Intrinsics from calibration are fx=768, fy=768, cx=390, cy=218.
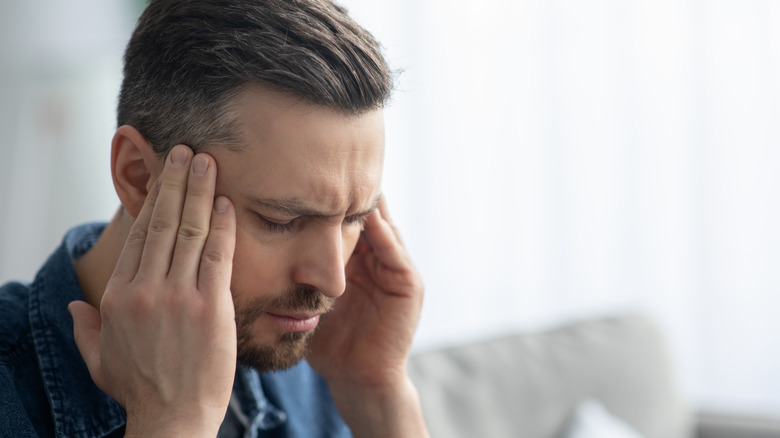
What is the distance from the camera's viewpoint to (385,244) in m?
1.35

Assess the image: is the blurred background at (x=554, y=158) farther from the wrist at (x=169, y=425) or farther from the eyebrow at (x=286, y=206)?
the wrist at (x=169, y=425)

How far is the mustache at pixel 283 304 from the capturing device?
1.10 metres

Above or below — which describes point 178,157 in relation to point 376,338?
above

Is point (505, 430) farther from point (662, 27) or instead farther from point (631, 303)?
point (662, 27)

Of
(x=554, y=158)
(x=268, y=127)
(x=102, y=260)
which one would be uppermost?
(x=268, y=127)

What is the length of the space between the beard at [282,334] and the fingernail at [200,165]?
20 centimetres

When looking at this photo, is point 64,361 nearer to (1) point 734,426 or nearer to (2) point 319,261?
(2) point 319,261

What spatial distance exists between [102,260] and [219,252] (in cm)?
29

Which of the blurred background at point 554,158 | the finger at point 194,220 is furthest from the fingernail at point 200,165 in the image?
the blurred background at point 554,158

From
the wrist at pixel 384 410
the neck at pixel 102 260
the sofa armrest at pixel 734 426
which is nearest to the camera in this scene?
the neck at pixel 102 260

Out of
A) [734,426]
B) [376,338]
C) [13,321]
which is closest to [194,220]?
[13,321]

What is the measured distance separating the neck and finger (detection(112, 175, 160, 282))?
0.38 feet

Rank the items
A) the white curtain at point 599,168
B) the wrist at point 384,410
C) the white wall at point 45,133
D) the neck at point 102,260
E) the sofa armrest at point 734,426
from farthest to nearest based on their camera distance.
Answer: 1. the white wall at point 45,133
2. the white curtain at point 599,168
3. the sofa armrest at point 734,426
4. the wrist at point 384,410
5. the neck at point 102,260

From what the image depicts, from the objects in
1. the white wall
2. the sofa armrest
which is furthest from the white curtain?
the white wall
